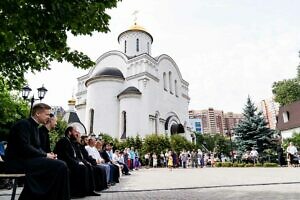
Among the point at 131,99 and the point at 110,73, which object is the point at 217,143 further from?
the point at 110,73

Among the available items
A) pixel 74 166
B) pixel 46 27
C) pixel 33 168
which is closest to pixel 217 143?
pixel 74 166

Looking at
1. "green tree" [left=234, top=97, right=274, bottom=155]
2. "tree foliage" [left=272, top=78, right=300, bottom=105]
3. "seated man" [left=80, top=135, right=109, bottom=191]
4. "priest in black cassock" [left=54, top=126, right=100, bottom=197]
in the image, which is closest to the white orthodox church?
"green tree" [left=234, top=97, right=274, bottom=155]

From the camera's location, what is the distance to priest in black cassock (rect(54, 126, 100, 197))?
21.1 feet

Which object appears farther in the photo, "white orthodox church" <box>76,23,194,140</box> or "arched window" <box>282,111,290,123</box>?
"arched window" <box>282,111,290,123</box>

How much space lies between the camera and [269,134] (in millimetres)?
31734

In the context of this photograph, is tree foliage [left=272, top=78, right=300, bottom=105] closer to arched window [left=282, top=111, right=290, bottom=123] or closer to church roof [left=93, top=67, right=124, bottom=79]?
arched window [left=282, top=111, right=290, bottom=123]

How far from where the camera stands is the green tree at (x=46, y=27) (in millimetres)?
6273

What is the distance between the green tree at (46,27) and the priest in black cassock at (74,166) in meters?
2.30

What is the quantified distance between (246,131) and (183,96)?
1257 cm

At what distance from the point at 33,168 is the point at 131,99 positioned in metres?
29.4

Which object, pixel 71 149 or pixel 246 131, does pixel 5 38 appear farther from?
pixel 246 131

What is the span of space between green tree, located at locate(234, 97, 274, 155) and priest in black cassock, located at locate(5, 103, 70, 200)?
98.8ft

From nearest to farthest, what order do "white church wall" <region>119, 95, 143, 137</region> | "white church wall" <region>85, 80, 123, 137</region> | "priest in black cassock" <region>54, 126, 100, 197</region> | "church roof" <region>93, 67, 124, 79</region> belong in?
"priest in black cassock" <region>54, 126, 100, 197</region> → "white church wall" <region>119, 95, 143, 137</region> → "white church wall" <region>85, 80, 123, 137</region> → "church roof" <region>93, 67, 124, 79</region>

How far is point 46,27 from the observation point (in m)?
6.62
